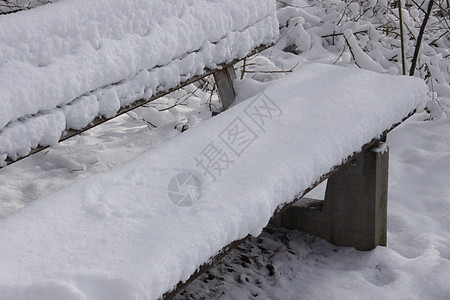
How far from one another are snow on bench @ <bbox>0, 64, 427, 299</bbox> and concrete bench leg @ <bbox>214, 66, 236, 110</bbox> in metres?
0.33

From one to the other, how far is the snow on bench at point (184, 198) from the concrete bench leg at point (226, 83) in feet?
1.08

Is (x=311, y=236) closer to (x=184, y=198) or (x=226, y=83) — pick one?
(x=226, y=83)

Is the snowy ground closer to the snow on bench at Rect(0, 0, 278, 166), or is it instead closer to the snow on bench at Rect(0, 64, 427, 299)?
A: the snow on bench at Rect(0, 64, 427, 299)

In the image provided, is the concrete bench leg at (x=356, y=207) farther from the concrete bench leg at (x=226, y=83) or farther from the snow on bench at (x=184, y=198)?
the concrete bench leg at (x=226, y=83)

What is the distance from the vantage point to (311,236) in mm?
2992

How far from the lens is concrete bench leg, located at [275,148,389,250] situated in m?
2.71

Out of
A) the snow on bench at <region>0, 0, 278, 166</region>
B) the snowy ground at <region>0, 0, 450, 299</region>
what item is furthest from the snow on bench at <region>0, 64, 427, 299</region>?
the snowy ground at <region>0, 0, 450, 299</region>

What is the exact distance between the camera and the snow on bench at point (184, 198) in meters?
1.49

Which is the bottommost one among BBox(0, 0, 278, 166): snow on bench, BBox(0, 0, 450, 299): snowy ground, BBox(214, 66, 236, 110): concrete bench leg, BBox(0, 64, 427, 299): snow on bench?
BBox(0, 0, 450, 299): snowy ground

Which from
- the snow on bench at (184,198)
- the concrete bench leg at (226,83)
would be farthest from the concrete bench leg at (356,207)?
the concrete bench leg at (226,83)

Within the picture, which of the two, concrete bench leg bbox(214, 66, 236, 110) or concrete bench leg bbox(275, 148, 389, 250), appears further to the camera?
concrete bench leg bbox(214, 66, 236, 110)

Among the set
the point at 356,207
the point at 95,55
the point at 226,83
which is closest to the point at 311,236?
the point at 356,207

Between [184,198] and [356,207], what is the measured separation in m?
1.17

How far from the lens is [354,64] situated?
4.65 m
